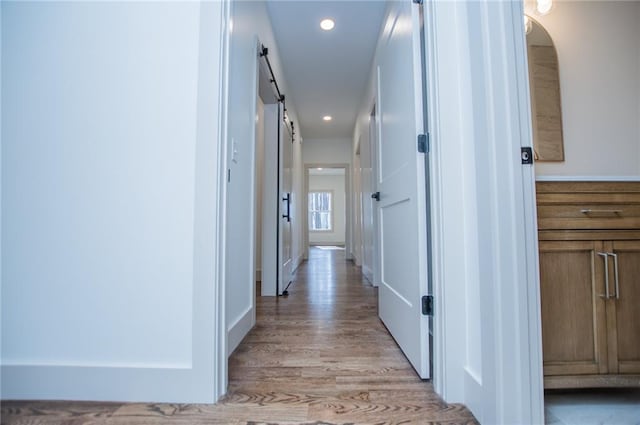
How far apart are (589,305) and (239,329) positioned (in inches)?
61.2

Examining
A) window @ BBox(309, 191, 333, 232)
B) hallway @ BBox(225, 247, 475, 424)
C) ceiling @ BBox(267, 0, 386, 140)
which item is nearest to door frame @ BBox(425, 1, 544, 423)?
hallway @ BBox(225, 247, 475, 424)

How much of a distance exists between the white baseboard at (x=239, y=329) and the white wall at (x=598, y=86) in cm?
A: 186

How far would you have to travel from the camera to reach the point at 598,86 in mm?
1533

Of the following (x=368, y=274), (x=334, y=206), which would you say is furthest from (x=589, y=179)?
(x=334, y=206)

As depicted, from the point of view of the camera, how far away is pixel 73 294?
107cm

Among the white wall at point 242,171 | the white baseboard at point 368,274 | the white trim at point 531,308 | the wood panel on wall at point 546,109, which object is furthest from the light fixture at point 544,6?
the white baseboard at point 368,274

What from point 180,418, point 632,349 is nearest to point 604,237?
point 632,349

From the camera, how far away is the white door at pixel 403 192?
1184 millimetres

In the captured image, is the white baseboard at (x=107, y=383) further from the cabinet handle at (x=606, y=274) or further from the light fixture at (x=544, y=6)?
the light fixture at (x=544, y=6)

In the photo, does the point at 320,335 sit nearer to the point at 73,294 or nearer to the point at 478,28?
the point at 73,294

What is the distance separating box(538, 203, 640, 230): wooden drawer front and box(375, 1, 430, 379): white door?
428mm

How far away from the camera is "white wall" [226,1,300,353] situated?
144cm

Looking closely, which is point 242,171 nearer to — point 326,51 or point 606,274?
point 606,274

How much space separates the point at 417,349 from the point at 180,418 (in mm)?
944
